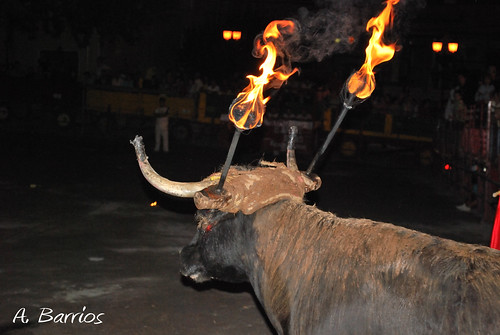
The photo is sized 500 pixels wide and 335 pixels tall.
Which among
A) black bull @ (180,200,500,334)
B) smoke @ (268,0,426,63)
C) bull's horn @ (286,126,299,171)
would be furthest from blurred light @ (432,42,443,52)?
black bull @ (180,200,500,334)

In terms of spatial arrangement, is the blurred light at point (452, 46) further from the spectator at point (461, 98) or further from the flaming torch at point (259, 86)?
the flaming torch at point (259, 86)

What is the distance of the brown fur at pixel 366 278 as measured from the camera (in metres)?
2.66

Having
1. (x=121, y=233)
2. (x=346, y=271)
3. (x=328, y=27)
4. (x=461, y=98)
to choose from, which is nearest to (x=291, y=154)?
(x=346, y=271)

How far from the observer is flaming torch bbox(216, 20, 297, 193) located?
152 inches

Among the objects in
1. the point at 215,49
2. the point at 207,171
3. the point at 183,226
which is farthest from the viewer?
the point at 215,49

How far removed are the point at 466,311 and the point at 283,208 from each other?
1454mm

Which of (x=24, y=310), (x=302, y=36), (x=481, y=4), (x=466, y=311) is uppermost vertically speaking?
(x=481, y=4)

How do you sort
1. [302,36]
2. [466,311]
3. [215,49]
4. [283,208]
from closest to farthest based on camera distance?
[466,311], [283,208], [302,36], [215,49]

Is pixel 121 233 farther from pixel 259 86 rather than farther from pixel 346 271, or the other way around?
pixel 346 271

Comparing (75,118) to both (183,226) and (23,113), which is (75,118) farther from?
(183,226)

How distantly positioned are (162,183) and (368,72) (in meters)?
1.76

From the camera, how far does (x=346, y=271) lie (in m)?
3.18

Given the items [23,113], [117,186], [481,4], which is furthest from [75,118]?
[481,4]

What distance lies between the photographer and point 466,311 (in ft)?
8.54
